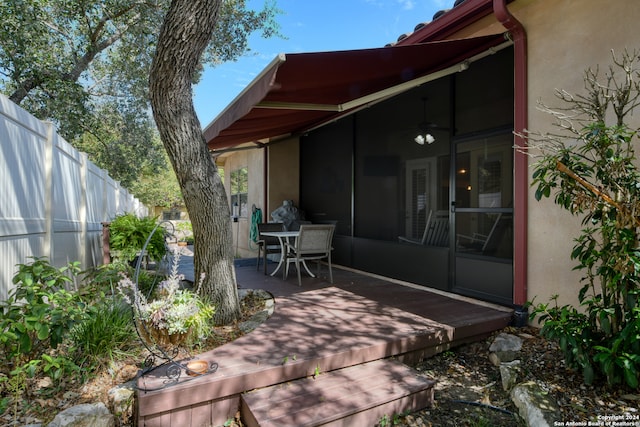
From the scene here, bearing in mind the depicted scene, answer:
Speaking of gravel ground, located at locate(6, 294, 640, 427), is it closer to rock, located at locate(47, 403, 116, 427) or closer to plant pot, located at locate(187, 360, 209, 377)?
rock, located at locate(47, 403, 116, 427)

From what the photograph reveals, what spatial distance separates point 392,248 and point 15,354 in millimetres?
4995

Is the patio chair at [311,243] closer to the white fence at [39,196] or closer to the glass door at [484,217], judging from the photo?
the glass door at [484,217]

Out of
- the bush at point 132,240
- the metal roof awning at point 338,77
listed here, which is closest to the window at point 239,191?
the metal roof awning at point 338,77

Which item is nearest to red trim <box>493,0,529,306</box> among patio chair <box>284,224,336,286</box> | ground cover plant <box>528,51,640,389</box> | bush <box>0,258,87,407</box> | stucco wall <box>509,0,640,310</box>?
stucco wall <box>509,0,640,310</box>

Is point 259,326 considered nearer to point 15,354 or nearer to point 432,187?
point 15,354

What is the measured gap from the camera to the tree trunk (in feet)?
10.7

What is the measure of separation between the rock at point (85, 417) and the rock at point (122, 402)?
83 mm

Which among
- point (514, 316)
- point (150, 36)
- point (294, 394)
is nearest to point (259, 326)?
point (294, 394)

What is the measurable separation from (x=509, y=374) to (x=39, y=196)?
485 centimetres

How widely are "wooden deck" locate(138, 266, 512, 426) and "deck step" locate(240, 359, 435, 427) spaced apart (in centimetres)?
10

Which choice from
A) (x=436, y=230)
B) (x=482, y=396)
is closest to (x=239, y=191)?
(x=436, y=230)

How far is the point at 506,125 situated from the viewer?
163 inches

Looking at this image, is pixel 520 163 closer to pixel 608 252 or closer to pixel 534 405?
pixel 608 252

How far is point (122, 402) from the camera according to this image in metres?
2.44
